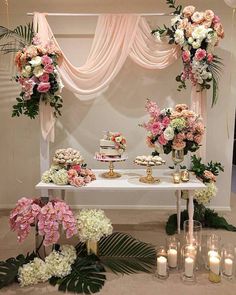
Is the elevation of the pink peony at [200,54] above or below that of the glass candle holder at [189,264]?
above

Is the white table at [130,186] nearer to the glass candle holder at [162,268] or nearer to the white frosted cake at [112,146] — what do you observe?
the white frosted cake at [112,146]

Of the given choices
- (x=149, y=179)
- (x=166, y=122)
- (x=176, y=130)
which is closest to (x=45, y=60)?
(x=166, y=122)

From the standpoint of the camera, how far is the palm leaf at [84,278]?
2.58 meters

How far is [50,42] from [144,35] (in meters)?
0.94

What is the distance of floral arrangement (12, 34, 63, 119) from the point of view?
116 inches

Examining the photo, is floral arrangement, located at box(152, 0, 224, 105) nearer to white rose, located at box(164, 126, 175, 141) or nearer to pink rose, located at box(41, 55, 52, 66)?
white rose, located at box(164, 126, 175, 141)

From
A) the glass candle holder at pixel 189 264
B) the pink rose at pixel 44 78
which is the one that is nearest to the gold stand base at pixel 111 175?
the glass candle holder at pixel 189 264

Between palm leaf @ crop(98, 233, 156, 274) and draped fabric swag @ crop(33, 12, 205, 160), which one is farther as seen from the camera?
draped fabric swag @ crop(33, 12, 205, 160)

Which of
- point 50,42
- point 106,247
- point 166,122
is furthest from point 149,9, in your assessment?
point 106,247

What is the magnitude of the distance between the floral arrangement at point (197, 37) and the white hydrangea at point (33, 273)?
222 centimetres

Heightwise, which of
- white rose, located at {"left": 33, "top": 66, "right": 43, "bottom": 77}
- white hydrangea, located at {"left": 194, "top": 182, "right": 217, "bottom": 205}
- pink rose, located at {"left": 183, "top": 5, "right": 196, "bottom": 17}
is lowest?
white hydrangea, located at {"left": 194, "top": 182, "right": 217, "bottom": 205}

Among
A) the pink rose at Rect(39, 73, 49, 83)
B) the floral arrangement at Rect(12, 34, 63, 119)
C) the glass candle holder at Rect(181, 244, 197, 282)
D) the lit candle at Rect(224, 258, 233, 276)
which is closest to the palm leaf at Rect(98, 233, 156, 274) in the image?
the glass candle holder at Rect(181, 244, 197, 282)

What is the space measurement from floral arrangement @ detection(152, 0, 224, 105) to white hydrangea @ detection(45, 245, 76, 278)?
6.63 feet

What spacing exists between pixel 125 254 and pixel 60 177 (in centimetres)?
91
